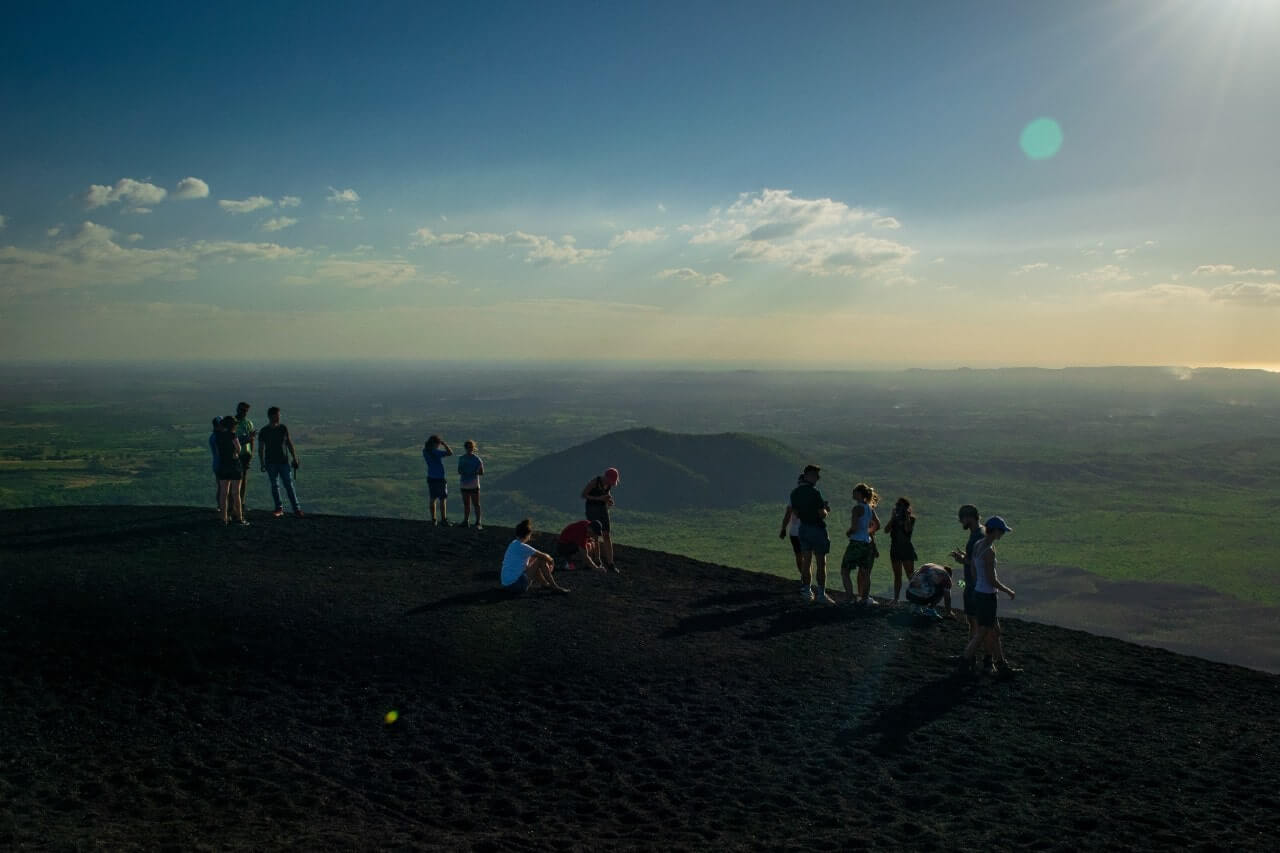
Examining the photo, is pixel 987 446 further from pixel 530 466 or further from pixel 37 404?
pixel 37 404

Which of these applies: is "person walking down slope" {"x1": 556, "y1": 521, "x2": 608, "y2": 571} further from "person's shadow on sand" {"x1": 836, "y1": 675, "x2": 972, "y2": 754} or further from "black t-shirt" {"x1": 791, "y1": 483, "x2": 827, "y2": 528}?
"person's shadow on sand" {"x1": 836, "y1": 675, "x2": 972, "y2": 754}

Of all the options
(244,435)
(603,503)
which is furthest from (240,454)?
(603,503)

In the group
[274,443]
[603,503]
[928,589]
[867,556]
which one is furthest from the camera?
[274,443]

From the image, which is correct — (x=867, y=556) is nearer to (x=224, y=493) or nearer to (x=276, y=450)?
(x=276, y=450)

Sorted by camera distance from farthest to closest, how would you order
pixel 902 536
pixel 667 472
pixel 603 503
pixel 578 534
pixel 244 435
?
pixel 667 472, pixel 244 435, pixel 578 534, pixel 603 503, pixel 902 536

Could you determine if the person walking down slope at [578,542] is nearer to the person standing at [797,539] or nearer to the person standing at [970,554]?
the person standing at [797,539]

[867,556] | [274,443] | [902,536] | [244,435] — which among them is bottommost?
[867,556]
